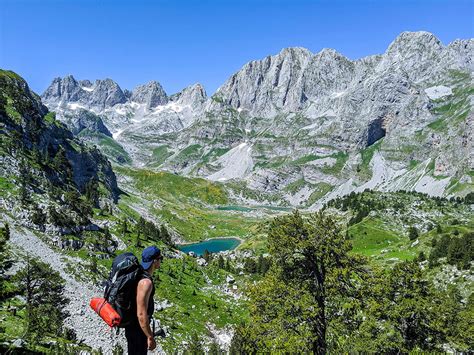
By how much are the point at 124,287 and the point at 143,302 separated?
0.69 meters

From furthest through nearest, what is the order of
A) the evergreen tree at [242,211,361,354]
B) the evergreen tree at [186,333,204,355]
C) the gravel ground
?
1. the gravel ground
2. the evergreen tree at [186,333,204,355]
3. the evergreen tree at [242,211,361,354]

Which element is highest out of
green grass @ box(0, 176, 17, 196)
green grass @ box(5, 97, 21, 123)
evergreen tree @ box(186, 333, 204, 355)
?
green grass @ box(5, 97, 21, 123)

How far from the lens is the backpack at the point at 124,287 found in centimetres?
875

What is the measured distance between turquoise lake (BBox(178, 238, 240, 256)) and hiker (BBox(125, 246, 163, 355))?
15539 cm

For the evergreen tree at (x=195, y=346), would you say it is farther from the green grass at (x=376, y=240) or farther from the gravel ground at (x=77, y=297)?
the green grass at (x=376, y=240)

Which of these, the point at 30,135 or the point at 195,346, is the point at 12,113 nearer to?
the point at 30,135

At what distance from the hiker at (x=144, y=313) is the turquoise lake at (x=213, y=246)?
155388 mm

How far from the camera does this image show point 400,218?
4884 inches

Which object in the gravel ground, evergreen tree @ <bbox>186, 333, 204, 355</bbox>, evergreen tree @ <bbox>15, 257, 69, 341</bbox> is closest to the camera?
evergreen tree @ <bbox>15, 257, 69, 341</bbox>

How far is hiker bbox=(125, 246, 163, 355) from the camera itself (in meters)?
8.48

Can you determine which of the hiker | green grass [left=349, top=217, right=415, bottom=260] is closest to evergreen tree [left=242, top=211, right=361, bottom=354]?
the hiker

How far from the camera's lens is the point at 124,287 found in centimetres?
876

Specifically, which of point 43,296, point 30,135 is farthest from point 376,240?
point 30,135

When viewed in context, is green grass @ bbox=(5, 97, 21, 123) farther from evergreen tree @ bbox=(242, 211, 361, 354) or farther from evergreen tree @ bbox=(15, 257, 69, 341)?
evergreen tree @ bbox=(242, 211, 361, 354)
